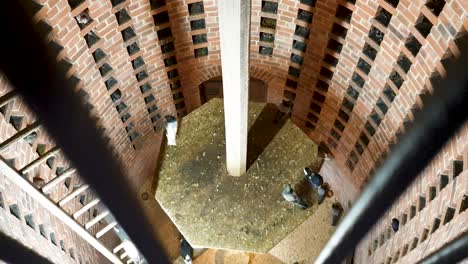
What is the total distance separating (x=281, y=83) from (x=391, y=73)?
2190mm

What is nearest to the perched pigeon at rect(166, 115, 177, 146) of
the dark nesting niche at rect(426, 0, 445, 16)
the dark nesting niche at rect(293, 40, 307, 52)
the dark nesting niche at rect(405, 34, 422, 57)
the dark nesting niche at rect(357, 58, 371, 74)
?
the dark nesting niche at rect(293, 40, 307, 52)

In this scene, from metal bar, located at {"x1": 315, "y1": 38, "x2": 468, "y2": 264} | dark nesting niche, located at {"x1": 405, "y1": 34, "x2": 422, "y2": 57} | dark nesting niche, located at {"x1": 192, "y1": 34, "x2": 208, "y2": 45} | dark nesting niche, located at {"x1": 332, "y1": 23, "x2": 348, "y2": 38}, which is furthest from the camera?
dark nesting niche, located at {"x1": 192, "y1": 34, "x2": 208, "y2": 45}

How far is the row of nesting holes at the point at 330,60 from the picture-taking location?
6.22 m

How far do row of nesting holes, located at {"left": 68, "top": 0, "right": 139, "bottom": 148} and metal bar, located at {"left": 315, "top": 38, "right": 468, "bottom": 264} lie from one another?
14.7ft

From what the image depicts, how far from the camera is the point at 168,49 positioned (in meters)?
7.23

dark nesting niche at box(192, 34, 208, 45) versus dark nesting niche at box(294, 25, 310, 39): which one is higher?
dark nesting niche at box(294, 25, 310, 39)

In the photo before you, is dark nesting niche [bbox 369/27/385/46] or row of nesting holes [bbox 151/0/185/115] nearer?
dark nesting niche [bbox 369/27/385/46]

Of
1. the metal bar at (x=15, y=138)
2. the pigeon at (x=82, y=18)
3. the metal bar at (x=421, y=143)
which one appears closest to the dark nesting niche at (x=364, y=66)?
the pigeon at (x=82, y=18)

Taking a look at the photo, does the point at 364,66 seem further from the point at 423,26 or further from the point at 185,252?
the point at 185,252

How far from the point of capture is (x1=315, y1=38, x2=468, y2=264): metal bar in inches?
46.3

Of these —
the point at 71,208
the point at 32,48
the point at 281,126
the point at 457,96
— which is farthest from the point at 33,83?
the point at 71,208

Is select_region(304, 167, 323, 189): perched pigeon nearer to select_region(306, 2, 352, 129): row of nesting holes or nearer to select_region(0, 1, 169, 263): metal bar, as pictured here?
select_region(306, 2, 352, 129): row of nesting holes

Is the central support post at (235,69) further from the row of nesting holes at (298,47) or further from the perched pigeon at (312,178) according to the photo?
the row of nesting holes at (298,47)

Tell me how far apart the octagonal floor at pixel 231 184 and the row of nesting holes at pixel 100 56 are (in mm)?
1299
